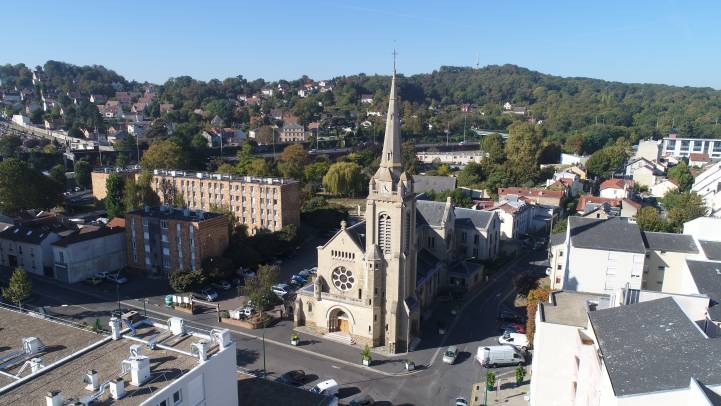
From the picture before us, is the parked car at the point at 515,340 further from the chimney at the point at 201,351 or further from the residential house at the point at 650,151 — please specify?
the residential house at the point at 650,151

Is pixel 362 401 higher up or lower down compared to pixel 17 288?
lower down

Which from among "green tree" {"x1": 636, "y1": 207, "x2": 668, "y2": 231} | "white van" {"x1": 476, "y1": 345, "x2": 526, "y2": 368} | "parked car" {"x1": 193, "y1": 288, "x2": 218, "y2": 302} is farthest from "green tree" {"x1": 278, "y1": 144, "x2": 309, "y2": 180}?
"white van" {"x1": 476, "y1": 345, "x2": 526, "y2": 368}

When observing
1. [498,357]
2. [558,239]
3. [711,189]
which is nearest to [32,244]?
[498,357]

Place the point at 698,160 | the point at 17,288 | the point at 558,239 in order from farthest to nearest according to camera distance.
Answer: the point at 698,160 → the point at 558,239 → the point at 17,288

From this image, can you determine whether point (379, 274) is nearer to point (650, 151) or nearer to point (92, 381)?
point (92, 381)

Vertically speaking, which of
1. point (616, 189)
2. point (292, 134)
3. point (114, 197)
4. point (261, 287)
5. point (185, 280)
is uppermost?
point (292, 134)

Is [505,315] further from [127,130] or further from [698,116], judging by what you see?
[698,116]

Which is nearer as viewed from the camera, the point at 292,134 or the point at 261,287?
the point at 261,287
